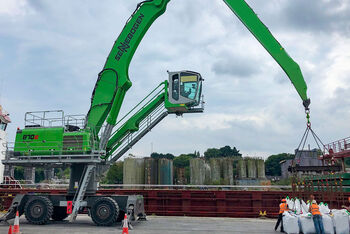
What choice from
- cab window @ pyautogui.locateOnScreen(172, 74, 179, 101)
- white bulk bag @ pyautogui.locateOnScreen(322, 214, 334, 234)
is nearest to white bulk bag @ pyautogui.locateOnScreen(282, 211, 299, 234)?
white bulk bag @ pyautogui.locateOnScreen(322, 214, 334, 234)

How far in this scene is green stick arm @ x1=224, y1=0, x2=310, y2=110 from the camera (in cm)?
1166

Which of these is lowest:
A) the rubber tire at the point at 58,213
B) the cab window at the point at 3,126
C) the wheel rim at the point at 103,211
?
the rubber tire at the point at 58,213

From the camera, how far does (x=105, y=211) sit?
12.5 metres

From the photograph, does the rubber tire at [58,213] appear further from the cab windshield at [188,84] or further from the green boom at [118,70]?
the cab windshield at [188,84]

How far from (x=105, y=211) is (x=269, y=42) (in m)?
10.3

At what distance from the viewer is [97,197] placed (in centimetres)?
1304

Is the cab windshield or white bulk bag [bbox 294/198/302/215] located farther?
the cab windshield

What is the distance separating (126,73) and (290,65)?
25.5 feet

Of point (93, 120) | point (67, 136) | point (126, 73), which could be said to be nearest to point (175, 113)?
point (126, 73)

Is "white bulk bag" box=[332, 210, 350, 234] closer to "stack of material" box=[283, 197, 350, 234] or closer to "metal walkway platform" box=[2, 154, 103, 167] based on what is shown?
"stack of material" box=[283, 197, 350, 234]

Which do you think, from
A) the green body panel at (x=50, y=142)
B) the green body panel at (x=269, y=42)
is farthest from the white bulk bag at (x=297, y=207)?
the green body panel at (x=50, y=142)

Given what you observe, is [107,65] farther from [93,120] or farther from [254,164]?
[254,164]

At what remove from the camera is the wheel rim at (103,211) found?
12438 mm

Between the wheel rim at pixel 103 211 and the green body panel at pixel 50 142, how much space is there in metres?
2.71
